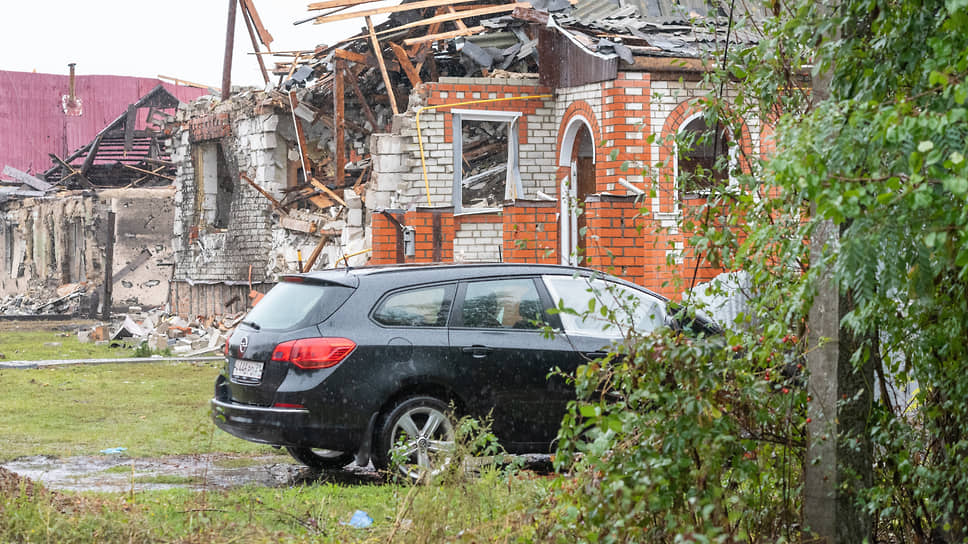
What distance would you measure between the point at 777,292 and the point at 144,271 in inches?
1267

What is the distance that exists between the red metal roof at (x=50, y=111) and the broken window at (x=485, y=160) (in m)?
28.9

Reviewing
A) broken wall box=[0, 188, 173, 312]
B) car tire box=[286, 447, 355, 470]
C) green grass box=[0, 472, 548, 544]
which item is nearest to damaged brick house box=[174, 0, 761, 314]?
car tire box=[286, 447, 355, 470]

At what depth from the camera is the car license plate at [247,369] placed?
22.9 feet

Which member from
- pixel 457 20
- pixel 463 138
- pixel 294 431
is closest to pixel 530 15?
pixel 457 20

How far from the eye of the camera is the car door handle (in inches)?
280

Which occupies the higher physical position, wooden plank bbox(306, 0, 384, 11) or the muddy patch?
wooden plank bbox(306, 0, 384, 11)

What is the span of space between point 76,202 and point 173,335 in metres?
14.5

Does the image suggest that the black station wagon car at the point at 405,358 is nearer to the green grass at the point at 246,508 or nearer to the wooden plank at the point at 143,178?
the green grass at the point at 246,508

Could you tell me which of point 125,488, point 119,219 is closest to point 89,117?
point 119,219

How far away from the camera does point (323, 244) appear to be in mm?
20703

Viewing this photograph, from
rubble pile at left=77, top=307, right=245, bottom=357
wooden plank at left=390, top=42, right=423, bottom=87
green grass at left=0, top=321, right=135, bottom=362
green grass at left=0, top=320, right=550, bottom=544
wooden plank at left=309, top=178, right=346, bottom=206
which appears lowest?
green grass at left=0, top=321, right=135, bottom=362

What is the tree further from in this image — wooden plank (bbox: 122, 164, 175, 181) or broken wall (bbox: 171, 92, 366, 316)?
wooden plank (bbox: 122, 164, 175, 181)

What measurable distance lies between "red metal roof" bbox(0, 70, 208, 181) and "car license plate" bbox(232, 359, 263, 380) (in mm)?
40245

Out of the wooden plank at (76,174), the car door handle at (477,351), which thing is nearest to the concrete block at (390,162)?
the car door handle at (477,351)
